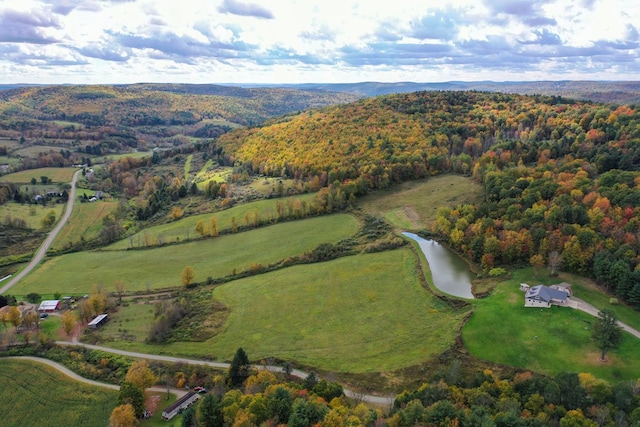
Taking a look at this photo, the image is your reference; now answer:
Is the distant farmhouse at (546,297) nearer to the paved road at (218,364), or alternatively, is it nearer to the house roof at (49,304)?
the paved road at (218,364)

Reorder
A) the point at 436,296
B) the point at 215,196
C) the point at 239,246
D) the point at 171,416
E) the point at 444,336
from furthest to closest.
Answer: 1. the point at 215,196
2. the point at 239,246
3. the point at 436,296
4. the point at 444,336
5. the point at 171,416

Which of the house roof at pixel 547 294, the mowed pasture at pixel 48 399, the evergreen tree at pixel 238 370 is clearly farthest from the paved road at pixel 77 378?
the house roof at pixel 547 294

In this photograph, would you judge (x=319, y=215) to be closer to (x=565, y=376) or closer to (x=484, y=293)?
(x=484, y=293)

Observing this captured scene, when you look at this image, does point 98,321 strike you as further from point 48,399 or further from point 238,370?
point 238,370

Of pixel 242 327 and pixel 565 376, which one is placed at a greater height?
pixel 565 376

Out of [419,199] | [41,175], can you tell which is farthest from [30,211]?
[419,199]

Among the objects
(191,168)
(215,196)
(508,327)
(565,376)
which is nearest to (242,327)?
(508,327)
